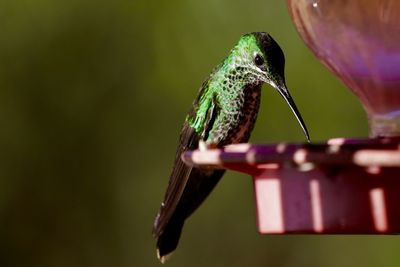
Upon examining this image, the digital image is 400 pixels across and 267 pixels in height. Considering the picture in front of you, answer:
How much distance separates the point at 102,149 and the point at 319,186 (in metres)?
4.83

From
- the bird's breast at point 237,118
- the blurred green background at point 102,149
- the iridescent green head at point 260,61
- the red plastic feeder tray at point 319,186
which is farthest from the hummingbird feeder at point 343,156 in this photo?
the blurred green background at point 102,149

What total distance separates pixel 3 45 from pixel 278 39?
1.80 m

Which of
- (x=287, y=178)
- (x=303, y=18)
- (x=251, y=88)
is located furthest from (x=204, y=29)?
(x=287, y=178)

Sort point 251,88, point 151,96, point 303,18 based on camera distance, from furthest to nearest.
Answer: point 151,96, point 251,88, point 303,18

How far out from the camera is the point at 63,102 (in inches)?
277

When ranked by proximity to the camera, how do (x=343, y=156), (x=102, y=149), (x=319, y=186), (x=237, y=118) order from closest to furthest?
(x=343, y=156)
(x=319, y=186)
(x=237, y=118)
(x=102, y=149)

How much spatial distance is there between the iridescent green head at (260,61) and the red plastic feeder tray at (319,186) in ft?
3.14

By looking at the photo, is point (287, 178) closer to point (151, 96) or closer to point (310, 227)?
point (310, 227)

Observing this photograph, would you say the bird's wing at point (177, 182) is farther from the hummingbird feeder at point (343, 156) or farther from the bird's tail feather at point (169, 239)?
the hummingbird feeder at point (343, 156)

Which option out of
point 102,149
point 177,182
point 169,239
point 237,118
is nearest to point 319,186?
point 177,182

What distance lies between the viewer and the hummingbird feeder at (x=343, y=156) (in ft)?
7.27

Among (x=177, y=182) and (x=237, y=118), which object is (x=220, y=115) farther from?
(x=177, y=182)

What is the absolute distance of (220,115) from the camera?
4.11m

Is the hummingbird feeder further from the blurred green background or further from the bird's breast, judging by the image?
the blurred green background
